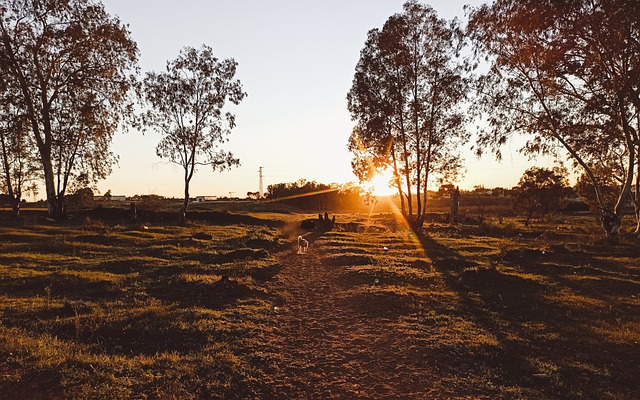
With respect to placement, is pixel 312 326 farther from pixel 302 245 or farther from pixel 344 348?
pixel 302 245

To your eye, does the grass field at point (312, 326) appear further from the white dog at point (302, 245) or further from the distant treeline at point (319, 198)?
the distant treeline at point (319, 198)

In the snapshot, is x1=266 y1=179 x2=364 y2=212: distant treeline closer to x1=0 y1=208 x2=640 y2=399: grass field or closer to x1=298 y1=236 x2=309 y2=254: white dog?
x1=298 y1=236 x2=309 y2=254: white dog

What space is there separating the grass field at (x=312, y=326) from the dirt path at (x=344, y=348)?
40mm

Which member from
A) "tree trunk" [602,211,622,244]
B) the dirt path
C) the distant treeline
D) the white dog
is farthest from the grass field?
the distant treeline

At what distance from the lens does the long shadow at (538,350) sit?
260 inches

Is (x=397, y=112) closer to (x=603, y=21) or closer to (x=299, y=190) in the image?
(x=603, y=21)

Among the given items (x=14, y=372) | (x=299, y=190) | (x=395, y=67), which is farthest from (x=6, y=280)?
(x=299, y=190)

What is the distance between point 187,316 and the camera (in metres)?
9.77

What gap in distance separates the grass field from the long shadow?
42mm

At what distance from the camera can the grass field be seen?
643 centimetres

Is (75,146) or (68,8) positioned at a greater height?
(68,8)

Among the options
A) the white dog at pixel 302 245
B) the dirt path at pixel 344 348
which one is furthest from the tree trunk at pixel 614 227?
the dirt path at pixel 344 348

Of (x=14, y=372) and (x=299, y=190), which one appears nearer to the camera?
(x=14, y=372)

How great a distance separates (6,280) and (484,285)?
16.3m
